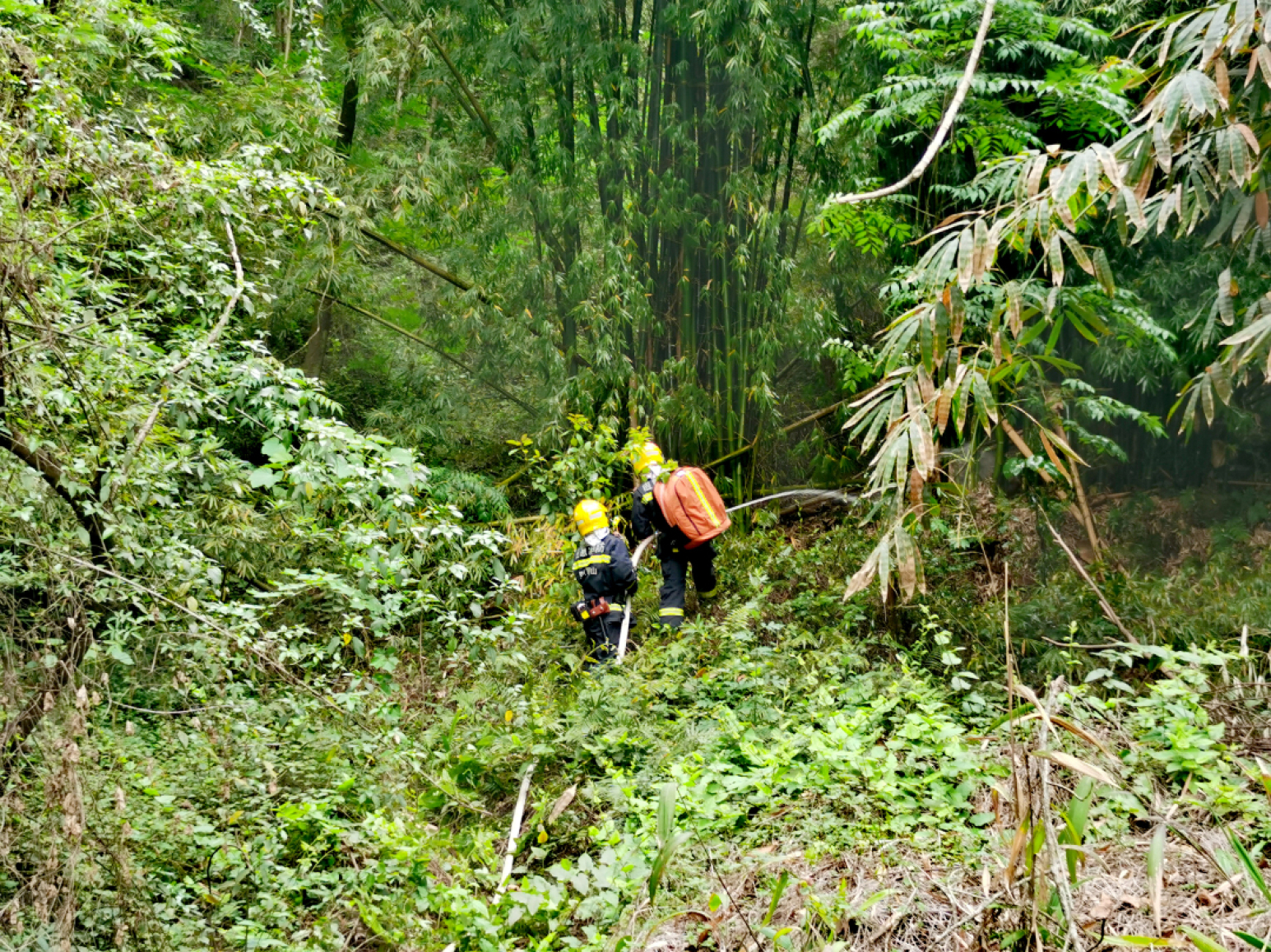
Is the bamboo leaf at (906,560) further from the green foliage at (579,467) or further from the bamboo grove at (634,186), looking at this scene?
the bamboo grove at (634,186)

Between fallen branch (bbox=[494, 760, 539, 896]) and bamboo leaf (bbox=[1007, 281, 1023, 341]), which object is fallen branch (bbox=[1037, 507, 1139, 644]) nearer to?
bamboo leaf (bbox=[1007, 281, 1023, 341])

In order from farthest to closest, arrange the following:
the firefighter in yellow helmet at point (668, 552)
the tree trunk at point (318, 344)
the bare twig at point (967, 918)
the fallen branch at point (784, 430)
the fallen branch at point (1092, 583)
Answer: the tree trunk at point (318, 344) → the fallen branch at point (784, 430) → the firefighter in yellow helmet at point (668, 552) → the fallen branch at point (1092, 583) → the bare twig at point (967, 918)

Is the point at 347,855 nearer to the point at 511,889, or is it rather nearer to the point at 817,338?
the point at 511,889

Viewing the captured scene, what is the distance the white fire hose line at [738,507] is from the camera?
19.9 feet

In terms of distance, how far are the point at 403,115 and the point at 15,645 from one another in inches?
263

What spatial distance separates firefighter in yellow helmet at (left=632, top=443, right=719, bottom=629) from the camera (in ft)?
21.1

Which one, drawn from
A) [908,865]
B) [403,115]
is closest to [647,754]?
[908,865]

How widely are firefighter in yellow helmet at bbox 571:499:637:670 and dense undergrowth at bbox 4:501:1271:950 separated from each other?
2.24 ft

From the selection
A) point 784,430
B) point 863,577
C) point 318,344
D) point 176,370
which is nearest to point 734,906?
point 863,577

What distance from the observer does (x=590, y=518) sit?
20.5 ft

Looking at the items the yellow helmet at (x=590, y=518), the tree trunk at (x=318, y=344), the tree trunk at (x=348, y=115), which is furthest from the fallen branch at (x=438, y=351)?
the yellow helmet at (x=590, y=518)

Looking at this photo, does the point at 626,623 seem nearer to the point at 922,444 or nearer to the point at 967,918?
the point at 922,444

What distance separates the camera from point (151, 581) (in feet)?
11.3

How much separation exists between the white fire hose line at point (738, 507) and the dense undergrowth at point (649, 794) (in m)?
0.58
